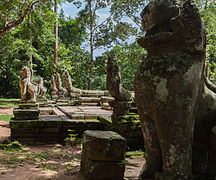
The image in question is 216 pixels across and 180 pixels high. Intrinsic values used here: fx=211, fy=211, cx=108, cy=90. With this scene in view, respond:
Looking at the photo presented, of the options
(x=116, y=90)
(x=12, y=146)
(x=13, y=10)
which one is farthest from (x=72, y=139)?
(x=13, y=10)

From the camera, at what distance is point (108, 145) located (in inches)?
127

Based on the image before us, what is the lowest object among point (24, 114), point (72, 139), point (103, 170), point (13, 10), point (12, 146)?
point (12, 146)

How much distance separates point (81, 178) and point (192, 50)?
2.62m

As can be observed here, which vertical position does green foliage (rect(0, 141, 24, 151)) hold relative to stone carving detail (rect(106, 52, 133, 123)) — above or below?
below

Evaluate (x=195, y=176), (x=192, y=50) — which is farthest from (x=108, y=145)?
(x=192, y=50)

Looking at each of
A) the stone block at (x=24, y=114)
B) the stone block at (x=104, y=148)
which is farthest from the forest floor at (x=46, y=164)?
the stone block at (x=24, y=114)

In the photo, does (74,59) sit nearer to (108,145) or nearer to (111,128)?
(111,128)

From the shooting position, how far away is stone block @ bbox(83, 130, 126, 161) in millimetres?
3197

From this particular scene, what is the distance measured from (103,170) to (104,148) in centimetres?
34

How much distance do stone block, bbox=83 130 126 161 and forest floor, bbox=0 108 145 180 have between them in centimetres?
41

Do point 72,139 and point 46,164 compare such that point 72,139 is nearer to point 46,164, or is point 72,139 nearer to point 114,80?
point 46,164

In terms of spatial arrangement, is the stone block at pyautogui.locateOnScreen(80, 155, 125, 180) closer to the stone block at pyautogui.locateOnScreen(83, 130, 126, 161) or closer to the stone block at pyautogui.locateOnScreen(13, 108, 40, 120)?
the stone block at pyautogui.locateOnScreen(83, 130, 126, 161)

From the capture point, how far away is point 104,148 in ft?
10.5

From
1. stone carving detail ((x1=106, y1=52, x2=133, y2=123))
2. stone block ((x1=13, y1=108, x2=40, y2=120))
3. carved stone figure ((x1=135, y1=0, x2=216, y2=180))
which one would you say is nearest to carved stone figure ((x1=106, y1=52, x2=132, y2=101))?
stone carving detail ((x1=106, y1=52, x2=133, y2=123))
